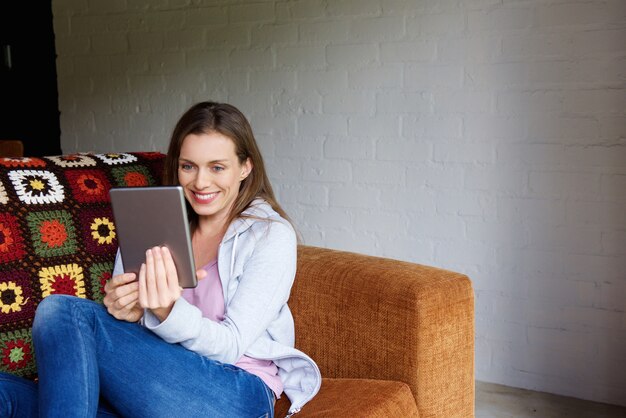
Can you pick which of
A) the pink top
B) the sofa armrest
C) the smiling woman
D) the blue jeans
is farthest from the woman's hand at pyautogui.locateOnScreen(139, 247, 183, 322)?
the sofa armrest

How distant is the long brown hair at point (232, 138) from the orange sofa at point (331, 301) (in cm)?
19

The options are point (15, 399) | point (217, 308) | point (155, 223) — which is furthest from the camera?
point (217, 308)

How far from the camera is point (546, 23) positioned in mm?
2357

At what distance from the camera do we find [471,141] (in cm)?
252

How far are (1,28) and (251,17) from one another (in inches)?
75.4

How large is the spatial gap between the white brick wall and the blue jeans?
54.4 inches

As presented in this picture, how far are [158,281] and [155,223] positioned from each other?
97mm

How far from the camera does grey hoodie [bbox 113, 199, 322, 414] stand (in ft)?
4.50

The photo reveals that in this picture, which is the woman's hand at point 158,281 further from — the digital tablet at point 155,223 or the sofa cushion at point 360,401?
the sofa cushion at point 360,401

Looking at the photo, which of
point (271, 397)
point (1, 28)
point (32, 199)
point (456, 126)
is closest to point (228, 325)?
point (271, 397)

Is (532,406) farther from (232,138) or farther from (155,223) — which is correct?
(155,223)

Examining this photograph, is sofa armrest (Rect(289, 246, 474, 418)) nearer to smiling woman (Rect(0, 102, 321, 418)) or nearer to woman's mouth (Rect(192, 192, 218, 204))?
smiling woman (Rect(0, 102, 321, 418))

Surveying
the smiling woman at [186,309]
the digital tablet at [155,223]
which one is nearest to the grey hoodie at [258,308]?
the smiling woman at [186,309]

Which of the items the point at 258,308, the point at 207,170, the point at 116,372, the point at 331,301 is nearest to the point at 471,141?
the point at 331,301
